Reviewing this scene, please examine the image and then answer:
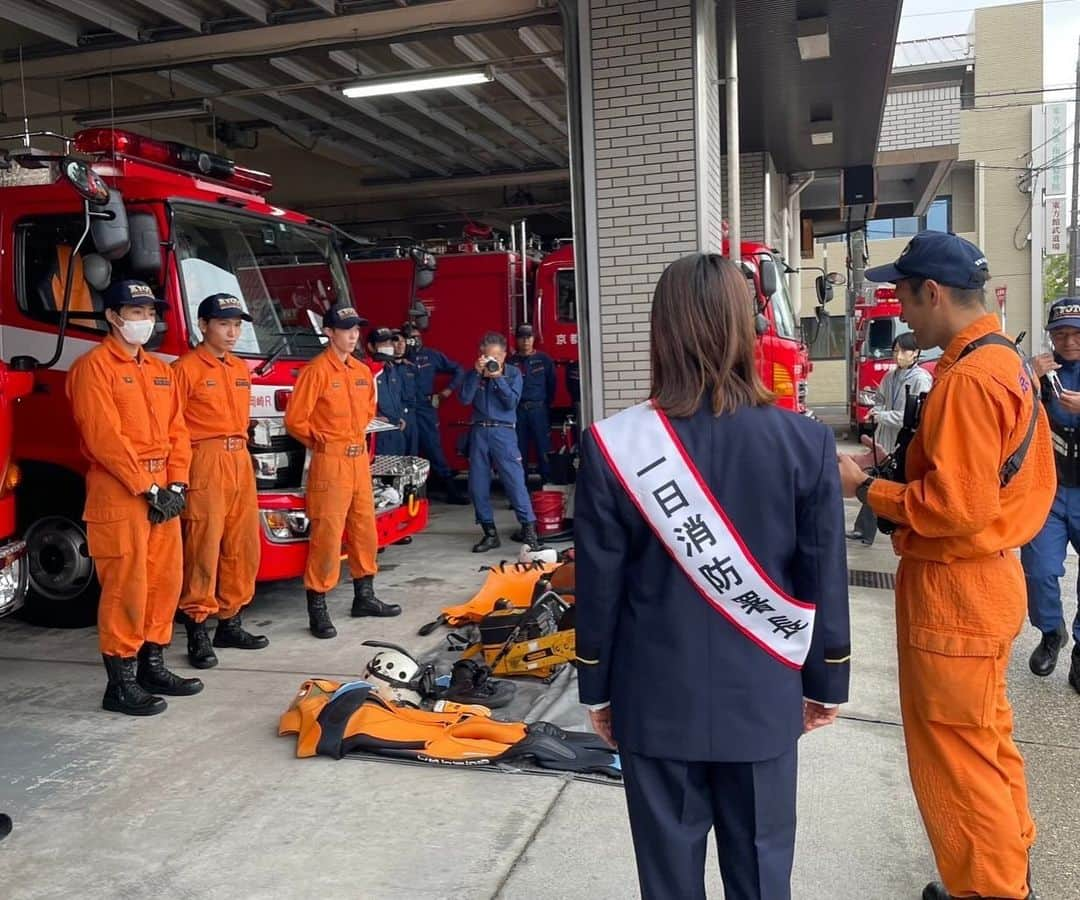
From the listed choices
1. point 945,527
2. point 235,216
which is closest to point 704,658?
point 945,527

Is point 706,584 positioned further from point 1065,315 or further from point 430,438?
point 430,438

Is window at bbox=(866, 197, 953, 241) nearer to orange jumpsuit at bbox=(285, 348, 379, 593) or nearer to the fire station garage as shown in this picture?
the fire station garage

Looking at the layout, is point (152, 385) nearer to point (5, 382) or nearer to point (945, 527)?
point (5, 382)

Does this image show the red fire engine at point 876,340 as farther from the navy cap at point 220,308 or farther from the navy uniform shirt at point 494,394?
the navy cap at point 220,308

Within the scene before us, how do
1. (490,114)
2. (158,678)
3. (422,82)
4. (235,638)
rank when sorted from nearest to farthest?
(158,678)
(235,638)
(422,82)
(490,114)

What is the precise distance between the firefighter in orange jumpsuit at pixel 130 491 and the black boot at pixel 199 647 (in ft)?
1.49

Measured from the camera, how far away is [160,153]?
6133 mm

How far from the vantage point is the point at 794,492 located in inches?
78.2

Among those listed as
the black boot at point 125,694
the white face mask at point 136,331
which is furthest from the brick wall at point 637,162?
the black boot at point 125,694

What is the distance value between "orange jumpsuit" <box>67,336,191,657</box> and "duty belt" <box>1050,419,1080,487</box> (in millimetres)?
4317

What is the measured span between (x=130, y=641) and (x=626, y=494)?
11.5ft

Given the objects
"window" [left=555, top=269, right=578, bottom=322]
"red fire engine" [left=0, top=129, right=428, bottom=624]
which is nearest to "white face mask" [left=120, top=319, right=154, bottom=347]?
"red fire engine" [left=0, top=129, right=428, bottom=624]

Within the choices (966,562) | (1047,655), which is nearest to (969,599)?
(966,562)

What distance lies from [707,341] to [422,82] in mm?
8446
